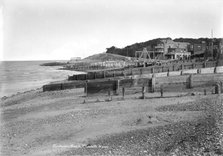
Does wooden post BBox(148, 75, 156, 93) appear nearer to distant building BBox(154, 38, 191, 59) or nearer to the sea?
the sea

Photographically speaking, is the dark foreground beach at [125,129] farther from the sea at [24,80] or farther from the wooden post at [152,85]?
the sea at [24,80]

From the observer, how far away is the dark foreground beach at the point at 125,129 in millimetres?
10583

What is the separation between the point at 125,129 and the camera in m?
13.0

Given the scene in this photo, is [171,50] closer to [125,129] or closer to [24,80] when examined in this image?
[24,80]

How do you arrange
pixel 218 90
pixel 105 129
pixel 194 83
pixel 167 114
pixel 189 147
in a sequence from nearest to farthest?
pixel 189 147
pixel 105 129
pixel 167 114
pixel 218 90
pixel 194 83

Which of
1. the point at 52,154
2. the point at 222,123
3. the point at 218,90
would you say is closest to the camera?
the point at 52,154

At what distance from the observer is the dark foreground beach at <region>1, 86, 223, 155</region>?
1058cm

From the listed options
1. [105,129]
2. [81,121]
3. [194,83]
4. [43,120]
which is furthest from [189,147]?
[194,83]

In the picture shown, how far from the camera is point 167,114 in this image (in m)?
15.0

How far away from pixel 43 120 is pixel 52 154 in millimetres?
6176

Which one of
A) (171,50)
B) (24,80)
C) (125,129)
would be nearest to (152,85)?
(125,129)

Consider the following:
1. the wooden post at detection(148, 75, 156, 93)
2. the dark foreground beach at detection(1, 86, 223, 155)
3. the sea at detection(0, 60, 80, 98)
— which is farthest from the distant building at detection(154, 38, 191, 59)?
the dark foreground beach at detection(1, 86, 223, 155)

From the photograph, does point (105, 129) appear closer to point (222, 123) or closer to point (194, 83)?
point (222, 123)

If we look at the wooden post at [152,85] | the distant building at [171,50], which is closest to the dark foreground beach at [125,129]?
the wooden post at [152,85]
